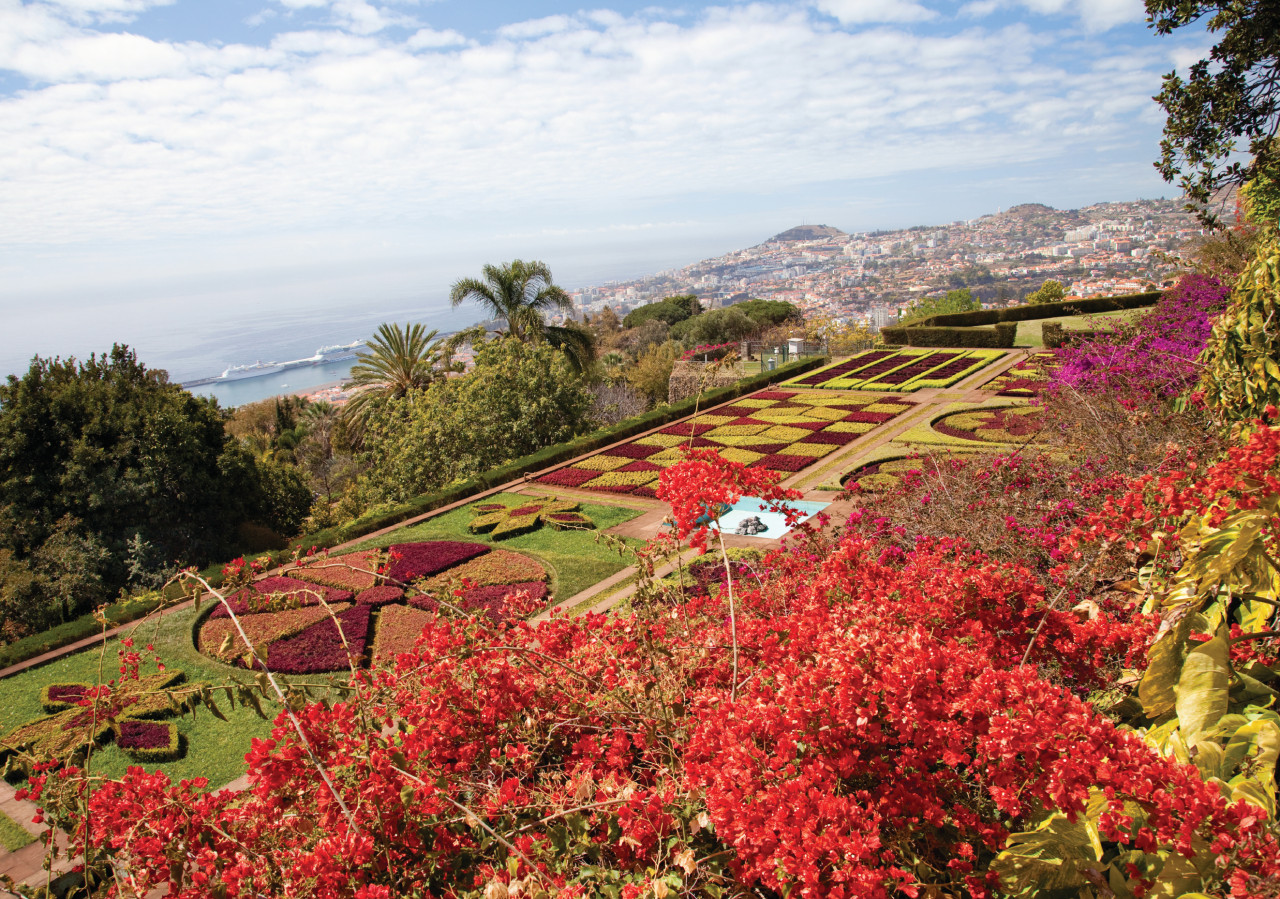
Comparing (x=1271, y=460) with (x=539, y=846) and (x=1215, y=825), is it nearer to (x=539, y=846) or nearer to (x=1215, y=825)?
(x=1215, y=825)

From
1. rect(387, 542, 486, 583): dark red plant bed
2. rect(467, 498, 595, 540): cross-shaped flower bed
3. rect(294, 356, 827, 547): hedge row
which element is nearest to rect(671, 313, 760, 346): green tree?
rect(294, 356, 827, 547): hedge row

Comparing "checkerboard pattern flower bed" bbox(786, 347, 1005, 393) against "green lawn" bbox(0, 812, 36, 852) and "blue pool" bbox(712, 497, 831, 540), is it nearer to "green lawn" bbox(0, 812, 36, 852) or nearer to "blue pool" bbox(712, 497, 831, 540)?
"blue pool" bbox(712, 497, 831, 540)

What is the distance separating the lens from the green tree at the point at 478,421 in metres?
16.1

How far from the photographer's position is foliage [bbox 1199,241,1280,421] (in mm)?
4012

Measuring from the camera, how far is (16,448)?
11875 mm

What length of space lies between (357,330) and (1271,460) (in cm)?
17305

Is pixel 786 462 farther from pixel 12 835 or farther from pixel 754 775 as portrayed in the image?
pixel 754 775

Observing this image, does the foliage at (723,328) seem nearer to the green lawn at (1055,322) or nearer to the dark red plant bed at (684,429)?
the green lawn at (1055,322)

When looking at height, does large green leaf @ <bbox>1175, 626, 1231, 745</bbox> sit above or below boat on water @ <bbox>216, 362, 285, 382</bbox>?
below

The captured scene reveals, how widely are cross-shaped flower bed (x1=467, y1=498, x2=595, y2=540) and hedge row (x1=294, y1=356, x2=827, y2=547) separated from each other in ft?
3.76

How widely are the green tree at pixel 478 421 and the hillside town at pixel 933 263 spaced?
19.7 metres

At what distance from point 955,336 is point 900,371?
6.05m

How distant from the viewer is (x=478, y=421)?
1659 cm

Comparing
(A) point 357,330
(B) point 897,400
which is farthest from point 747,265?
(B) point 897,400
